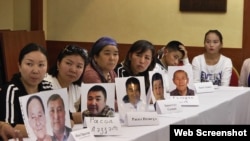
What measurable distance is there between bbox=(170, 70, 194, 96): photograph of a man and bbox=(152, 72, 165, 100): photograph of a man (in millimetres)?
215

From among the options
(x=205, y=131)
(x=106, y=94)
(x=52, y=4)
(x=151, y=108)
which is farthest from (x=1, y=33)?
(x=205, y=131)

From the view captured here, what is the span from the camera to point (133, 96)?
2.91 m

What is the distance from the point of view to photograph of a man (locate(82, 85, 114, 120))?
2564mm

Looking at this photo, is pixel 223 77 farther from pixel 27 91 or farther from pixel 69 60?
pixel 27 91

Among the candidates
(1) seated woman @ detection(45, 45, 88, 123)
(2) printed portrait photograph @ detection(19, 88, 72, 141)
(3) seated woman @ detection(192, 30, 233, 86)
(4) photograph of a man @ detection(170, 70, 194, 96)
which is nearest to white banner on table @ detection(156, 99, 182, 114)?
(4) photograph of a man @ detection(170, 70, 194, 96)

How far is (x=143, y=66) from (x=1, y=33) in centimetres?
303

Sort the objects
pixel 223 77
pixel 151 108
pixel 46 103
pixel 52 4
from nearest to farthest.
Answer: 1. pixel 46 103
2. pixel 151 108
3. pixel 223 77
4. pixel 52 4

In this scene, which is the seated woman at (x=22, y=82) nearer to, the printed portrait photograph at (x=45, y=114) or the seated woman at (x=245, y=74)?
the printed portrait photograph at (x=45, y=114)

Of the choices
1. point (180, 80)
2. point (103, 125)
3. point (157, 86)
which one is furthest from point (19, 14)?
point (103, 125)

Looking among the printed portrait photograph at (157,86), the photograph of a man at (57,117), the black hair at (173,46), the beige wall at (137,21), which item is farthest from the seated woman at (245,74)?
the photograph of a man at (57,117)

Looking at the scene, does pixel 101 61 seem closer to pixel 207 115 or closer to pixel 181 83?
pixel 181 83

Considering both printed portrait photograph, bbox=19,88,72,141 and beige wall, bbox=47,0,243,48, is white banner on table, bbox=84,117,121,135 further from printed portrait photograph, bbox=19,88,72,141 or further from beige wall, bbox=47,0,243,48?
beige wall, bbox=47,0,243,48

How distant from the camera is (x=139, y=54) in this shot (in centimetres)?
358

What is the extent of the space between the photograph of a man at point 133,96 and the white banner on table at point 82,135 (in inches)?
20.6
